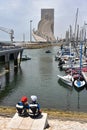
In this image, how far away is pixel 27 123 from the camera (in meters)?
13.4

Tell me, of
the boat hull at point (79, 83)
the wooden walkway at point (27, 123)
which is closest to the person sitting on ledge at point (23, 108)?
the wooden walkway at point (27, 123)

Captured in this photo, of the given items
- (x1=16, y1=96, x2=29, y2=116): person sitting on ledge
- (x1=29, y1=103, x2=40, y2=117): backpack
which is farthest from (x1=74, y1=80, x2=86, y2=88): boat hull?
(x1=29, y1=103, x2=40, y2=117): backpack

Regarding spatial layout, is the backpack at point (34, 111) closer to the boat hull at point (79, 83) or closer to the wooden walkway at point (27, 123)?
the wooden walkway at point (27, 123)

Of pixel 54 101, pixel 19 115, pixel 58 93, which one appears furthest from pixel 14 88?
pixel 19 115

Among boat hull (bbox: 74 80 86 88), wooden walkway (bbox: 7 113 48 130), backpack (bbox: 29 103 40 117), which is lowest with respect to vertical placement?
boat hull (bbox: 74 80 86 88)

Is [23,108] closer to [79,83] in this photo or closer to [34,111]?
[34,111]

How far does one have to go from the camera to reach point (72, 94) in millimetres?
37281

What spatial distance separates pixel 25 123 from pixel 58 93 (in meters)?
24.3

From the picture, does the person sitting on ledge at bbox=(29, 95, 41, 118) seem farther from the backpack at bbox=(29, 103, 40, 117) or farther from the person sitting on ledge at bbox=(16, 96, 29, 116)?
the person sitting on ledge at bbox=(16, 96, 29, 116)

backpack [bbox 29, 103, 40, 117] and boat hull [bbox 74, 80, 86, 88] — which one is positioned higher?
backpack [bbox 29, 103, 40, 117]

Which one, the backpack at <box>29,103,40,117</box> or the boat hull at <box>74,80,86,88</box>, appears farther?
the boat hull at <box>74,80,86,88</box>

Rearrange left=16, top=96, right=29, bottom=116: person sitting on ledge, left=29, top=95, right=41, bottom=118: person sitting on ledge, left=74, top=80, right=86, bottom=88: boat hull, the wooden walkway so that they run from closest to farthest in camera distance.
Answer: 1. the wooden walkway
2. left=29, top=95, right=41, bottom=118: person sitting on ledge
3. left=16, top=96, right=29, bottom=116: person sitting on ledge
4. left=74, top=80, right=86, bottom=88: boat hull

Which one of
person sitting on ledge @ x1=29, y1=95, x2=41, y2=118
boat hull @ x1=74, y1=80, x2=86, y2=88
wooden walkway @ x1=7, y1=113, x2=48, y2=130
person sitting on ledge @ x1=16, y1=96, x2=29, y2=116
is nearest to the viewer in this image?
wooden walkway @ x1=7, y1=113, x2=48, y2=130

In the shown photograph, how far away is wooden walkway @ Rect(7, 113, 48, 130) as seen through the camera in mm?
13031
